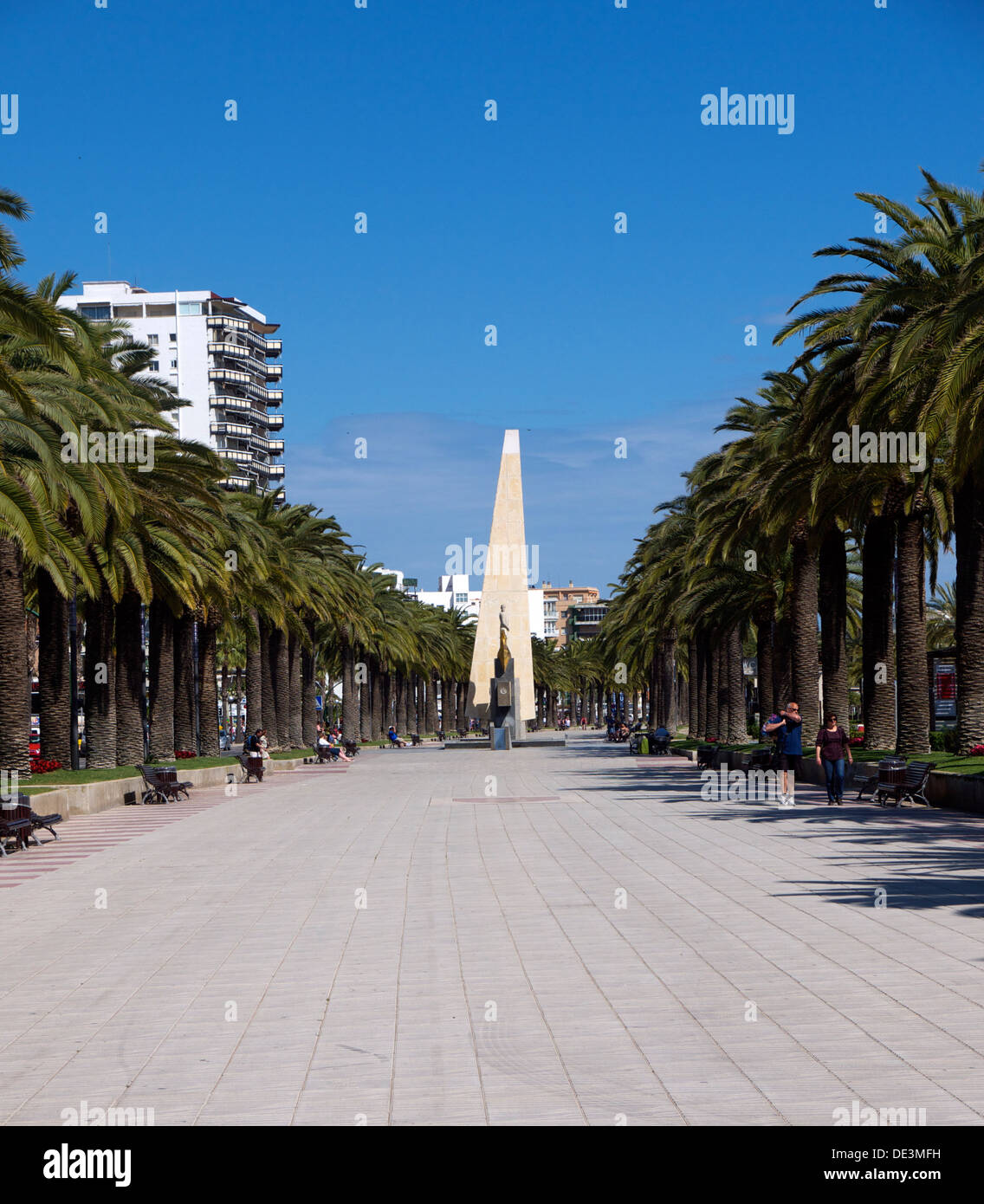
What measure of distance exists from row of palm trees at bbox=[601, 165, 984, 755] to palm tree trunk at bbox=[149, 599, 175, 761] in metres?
13.6

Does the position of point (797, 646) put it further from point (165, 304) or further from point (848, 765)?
point (165, 304)

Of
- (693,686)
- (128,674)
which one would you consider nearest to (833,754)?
(128,674)

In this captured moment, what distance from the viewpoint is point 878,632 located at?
1161 inches

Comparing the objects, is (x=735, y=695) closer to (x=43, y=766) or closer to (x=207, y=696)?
(x=207, y=696)

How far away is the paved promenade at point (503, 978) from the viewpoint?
20.2 ft

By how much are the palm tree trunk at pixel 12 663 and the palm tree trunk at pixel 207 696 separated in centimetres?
1501

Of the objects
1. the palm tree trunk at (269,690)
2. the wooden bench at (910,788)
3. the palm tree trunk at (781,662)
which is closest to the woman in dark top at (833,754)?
the wooden bench at (910,788)

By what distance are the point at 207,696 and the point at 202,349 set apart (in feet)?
271

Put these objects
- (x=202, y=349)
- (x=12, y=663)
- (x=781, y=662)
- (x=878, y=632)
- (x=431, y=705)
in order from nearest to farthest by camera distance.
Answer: (x=12, y=663) → (x=878, y=632) → (x=781, y=662) → (x=431, y=705) → (x=202, y=349)

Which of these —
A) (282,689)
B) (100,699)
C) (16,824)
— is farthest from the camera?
(282,689)

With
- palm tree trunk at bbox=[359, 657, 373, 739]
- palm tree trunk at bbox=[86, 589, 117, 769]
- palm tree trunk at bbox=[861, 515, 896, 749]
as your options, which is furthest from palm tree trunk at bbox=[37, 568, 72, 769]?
palm tree trunk at bbox=[359, 657, 373, 739]

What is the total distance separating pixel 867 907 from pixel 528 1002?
4.31 m

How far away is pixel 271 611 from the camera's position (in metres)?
41.2
